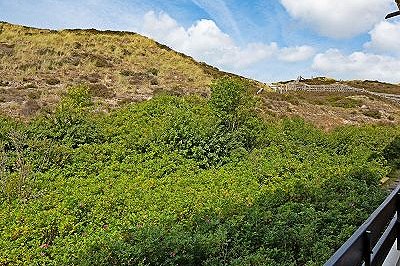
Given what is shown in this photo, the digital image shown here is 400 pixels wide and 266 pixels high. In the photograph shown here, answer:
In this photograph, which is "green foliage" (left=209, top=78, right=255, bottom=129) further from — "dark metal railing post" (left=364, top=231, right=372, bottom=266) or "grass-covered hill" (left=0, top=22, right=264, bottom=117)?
"dark metal railing post" (left=364, top=231, right=372, bottom=266)

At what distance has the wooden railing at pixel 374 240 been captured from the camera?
2322 millimetres

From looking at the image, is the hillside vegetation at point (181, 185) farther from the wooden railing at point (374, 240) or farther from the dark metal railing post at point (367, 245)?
the dark metal railing post at point (367, 245)

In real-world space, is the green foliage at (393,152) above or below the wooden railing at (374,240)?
below

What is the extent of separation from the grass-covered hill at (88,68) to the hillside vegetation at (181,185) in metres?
5.83

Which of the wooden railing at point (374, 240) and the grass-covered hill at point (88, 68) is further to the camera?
the grass-covered hill at point (88, 68)

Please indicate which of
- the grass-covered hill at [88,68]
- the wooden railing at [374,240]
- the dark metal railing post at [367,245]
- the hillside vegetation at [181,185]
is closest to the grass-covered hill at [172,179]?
the hillside vegetation at [181,185]

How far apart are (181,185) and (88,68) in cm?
A: 2075

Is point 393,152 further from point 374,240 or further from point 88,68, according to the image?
point 88,68

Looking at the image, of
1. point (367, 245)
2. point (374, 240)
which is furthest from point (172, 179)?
point (367, 245)

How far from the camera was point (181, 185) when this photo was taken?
11.0 metres

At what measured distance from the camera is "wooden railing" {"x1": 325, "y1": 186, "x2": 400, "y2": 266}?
2322 millimetres

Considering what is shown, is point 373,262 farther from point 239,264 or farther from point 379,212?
point 239,264

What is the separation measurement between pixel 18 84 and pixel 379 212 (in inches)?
945

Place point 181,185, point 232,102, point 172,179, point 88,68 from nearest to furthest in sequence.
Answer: point 181,185 < point 172,179 < point 232,102 < point 88,68
